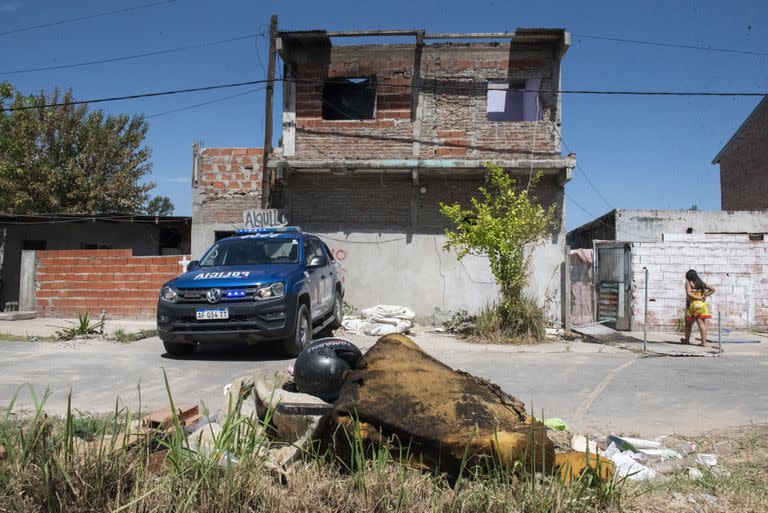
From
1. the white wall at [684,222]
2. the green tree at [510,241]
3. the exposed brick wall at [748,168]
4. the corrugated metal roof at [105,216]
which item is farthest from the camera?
the exposed brick wall at [748,168]

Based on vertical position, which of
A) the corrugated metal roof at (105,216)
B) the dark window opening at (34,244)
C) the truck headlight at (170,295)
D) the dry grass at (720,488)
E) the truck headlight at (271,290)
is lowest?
the dry grass at (720,488)

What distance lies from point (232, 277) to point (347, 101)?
9.57 meters

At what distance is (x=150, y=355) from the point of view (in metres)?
8.31

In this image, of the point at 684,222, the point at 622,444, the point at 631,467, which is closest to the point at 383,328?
the point at 622,444

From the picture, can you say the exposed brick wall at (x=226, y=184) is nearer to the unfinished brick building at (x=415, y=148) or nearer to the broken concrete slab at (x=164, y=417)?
the unfinished brick building at (x=415, y=148)

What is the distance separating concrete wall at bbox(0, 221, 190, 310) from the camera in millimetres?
20734

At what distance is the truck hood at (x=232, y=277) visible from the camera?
7844 millimetres

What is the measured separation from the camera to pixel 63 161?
24672mm

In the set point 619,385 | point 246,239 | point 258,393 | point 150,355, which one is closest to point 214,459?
point 258,393

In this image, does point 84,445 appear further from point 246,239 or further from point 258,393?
point 246,239

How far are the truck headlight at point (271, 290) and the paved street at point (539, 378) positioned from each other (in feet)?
3.10

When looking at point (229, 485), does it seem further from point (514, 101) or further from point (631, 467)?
point (514, 101)

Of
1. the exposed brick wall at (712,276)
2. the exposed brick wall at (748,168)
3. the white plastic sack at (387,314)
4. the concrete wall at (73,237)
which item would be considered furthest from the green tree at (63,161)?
the exposed brick wall at (748,168)

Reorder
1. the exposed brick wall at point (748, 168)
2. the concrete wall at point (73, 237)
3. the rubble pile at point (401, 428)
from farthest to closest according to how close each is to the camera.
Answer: the exposed brick wall at point (748, 168) → the concrete wall at point (73, 237) → the rubble pile at point (401, 428)
